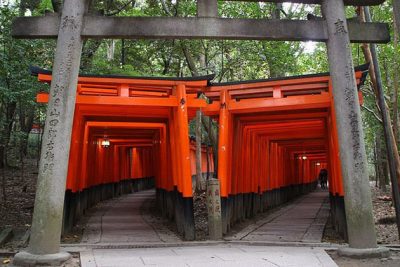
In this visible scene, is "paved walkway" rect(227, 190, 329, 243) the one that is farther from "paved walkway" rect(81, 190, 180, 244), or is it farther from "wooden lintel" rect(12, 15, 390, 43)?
"wooden lintel" rect(12, 15, 390, 43)

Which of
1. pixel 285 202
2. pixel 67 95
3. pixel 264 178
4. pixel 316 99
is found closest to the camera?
pixel 67 95

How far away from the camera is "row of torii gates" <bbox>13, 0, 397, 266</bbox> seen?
6.71 meters

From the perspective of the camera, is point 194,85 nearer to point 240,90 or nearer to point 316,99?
point 240,90

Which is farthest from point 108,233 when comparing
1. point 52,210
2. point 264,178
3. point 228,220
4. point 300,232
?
point 264,178

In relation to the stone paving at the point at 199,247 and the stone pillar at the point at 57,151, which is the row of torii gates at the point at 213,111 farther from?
the stone paving at the point at 199,247

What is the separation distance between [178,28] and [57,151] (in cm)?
288

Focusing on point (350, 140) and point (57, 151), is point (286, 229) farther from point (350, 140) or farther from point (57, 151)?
point (57, 151)

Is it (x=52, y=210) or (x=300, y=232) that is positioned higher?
(x=52, y=210)

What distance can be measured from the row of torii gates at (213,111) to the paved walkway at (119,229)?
2.82 ft

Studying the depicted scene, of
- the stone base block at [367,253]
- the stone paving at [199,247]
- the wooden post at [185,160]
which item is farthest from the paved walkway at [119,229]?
the stone base block at [367,253]

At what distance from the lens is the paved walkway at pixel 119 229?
375 inches

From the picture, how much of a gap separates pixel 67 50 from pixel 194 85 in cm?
362

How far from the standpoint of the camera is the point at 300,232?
11078mm

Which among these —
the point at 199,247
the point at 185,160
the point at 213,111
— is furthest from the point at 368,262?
the point at 213,111
